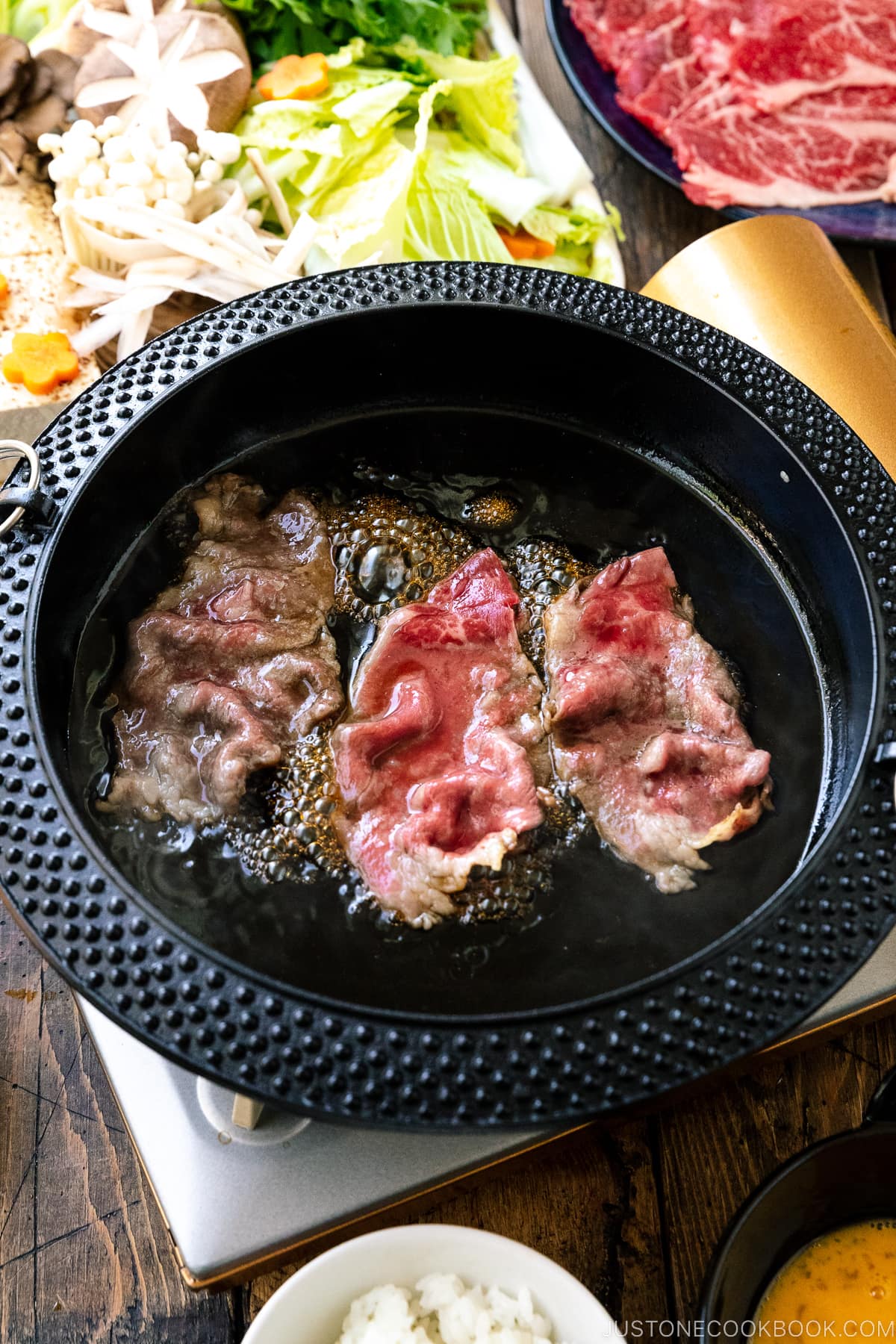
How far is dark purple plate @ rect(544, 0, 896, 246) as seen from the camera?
2873mm

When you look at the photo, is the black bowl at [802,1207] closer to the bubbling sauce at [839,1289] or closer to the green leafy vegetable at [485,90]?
the bubbling sauce at [839,1289]

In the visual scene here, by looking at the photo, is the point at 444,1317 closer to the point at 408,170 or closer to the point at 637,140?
the point at 408,170

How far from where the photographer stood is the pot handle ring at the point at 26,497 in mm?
1753

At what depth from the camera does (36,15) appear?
312 cm

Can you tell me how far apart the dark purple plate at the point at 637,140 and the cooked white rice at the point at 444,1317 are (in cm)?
255

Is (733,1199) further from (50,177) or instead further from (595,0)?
(595,0)

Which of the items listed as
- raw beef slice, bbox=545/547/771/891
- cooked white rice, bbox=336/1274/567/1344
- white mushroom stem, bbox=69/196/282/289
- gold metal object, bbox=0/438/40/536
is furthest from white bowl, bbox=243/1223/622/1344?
white mushroom stem, bbox=69/196/282/289

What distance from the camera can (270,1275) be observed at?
177 cm

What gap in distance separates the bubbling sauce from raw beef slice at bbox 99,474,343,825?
3.70 ft

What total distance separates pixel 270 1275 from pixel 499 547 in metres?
1.34

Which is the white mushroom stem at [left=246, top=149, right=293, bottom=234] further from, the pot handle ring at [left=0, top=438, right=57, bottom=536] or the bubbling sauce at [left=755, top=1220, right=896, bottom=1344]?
the bubbling sauce at [left=755, top=1220, right=896, bottom=1344]

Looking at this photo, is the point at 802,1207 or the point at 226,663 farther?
the point at 226,663

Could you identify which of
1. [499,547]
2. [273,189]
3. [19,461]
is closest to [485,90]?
[273,189]

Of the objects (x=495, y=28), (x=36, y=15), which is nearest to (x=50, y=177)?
(x=36, y=15)
